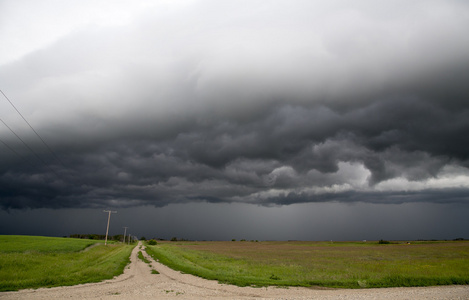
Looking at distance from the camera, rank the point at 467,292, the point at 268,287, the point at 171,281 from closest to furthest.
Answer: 1. the point at 467,292
2. the point at 268,287
3. the point at 171,281

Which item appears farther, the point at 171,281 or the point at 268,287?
the point at 171,281

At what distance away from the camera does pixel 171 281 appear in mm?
24969

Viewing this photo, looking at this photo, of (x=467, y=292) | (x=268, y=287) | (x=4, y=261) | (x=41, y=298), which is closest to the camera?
(x=41, y=298)

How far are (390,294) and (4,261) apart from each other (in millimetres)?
38467

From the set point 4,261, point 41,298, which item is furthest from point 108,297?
point 4,261

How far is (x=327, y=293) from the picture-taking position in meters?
20.5

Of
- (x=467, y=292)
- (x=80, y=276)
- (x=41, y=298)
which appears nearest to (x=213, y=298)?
(x=41, y=298)

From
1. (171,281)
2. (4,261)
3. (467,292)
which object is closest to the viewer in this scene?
(467,292)

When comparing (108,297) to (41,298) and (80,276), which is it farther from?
(80,276)

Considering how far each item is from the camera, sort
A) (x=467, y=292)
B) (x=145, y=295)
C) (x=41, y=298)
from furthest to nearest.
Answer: (x=467, y=292) → (x=145, y=295) → (x=41, y=298)

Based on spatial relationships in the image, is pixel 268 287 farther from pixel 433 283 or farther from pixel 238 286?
pixel 433 283

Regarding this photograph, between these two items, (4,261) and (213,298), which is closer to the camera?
(213,298)

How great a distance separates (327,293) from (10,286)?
2393 centimetres

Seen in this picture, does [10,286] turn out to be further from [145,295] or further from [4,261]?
[4,261]
